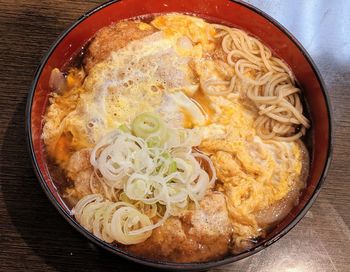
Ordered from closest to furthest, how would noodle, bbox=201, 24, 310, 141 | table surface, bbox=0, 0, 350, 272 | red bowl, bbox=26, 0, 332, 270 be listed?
red bowl, bbox=26, 0, 332, 270 < table surface, bbox=0, 0, 350, 272 < noodle, bbox=201, 24, 310, 141

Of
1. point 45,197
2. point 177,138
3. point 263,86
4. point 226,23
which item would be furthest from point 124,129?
point 226,23

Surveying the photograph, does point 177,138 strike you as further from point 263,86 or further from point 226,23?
point 226,23

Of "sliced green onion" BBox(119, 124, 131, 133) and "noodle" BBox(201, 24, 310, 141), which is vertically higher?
"noodle" BBox(201, 24, 310, 141)

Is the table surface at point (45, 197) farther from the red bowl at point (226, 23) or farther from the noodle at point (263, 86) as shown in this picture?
the noodle at point (263, 86)

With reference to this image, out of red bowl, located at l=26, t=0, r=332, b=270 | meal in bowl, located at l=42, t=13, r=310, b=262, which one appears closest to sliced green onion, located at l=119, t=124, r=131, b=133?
meal in bowl, located at l=42, t=13, r=310, b=262

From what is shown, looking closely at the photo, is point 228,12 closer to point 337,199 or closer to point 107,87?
point 107,87

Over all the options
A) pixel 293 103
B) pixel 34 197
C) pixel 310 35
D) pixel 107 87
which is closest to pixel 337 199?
pixel 293 103

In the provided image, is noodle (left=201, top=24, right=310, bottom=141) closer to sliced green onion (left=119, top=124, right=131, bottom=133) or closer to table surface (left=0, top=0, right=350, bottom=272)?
table surface (left=0, top=0, right=350, bottom=272)
